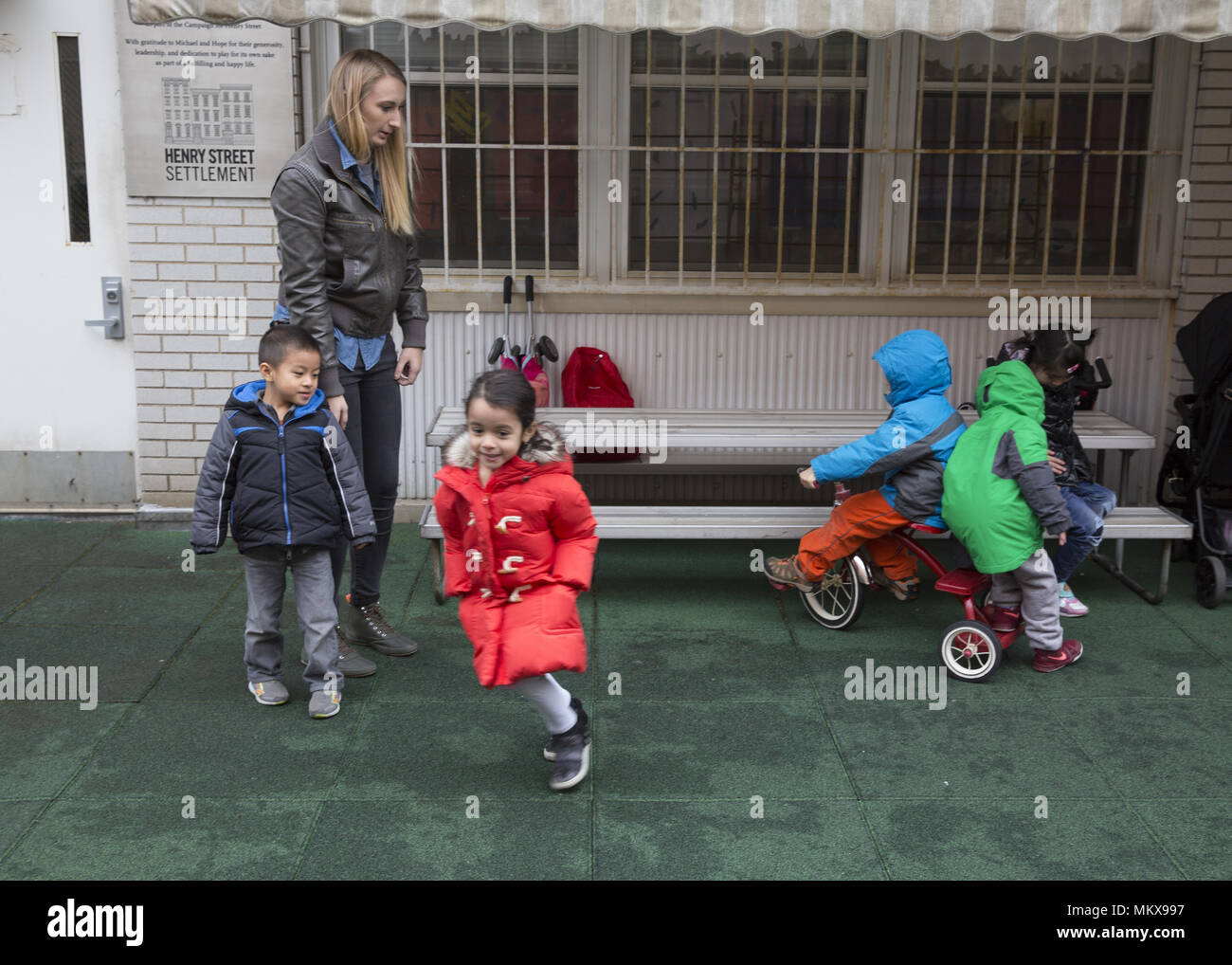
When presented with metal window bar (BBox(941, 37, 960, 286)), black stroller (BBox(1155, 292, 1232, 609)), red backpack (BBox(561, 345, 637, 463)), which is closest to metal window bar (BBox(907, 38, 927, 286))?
metal window bar (BBox(941, 37, 960, 286))

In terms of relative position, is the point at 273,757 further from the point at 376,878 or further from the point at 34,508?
the point at 34,508

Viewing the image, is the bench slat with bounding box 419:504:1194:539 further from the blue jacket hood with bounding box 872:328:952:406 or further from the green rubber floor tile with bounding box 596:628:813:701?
the blue jacket hood with bounding box 872:328:952:406

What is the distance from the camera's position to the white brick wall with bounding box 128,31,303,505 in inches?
262

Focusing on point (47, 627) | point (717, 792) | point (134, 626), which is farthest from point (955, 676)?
point (47, 627)

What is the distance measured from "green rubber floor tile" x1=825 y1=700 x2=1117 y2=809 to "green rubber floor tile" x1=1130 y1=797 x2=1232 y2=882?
0.16 meters

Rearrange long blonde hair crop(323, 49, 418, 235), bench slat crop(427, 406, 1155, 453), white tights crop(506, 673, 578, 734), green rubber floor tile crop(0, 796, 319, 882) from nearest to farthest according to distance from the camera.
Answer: green rubber floor tile crop(0, 796, 319, 882) < white tights crop(506, 673, 578, 734) < long blonde hair crop(323, 49, 418, 235) < bench slat crop(427, 406, 1155, 453)

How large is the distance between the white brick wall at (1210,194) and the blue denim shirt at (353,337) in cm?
422

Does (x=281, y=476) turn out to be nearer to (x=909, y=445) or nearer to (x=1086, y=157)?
(x=909, y=445)

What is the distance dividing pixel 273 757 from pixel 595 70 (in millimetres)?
4039

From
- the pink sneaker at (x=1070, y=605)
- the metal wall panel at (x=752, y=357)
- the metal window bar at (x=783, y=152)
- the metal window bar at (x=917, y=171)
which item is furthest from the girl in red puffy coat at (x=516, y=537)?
the metal window bar at (x=917, y=171)

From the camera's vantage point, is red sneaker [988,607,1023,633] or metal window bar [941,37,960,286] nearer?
red sneaker [988,607,1023,633]

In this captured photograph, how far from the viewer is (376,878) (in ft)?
11.9

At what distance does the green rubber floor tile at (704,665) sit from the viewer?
4.93 meters

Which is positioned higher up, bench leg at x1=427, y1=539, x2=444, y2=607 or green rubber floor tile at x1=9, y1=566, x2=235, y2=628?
bench leg at x1=427, y1=539, x2=444, y2=607
